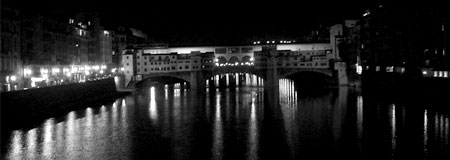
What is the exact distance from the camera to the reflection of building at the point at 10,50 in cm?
2478

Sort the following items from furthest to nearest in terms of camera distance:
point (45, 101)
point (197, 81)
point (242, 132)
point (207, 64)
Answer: point (207, 64), point (197, 81), point (45, 101), point (242, 132)

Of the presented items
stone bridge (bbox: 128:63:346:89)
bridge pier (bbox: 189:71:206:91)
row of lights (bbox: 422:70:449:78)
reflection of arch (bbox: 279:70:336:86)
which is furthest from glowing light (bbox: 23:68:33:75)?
reflection of arch (bbox: 279:70:336:86)

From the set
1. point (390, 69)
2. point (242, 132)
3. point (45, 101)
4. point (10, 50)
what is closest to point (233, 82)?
point (390, 69)

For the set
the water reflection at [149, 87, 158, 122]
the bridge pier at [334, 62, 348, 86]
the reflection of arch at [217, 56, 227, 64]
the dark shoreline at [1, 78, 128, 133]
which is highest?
the reflection of arch at [217, 56, 227, 64]

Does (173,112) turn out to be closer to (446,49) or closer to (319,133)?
(319,133)

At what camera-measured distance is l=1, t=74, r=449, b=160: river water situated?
16.7 metres

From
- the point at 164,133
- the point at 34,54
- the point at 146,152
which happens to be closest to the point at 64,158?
the point at 146,152

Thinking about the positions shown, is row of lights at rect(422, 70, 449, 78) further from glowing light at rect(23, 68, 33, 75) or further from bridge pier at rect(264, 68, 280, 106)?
glowing light at rect(23, 68, 33, 75)

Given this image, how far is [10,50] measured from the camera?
25.8m

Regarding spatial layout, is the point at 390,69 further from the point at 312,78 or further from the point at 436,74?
the point at 312,78

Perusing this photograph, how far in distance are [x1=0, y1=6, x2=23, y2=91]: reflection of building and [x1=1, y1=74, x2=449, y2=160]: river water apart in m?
3.47

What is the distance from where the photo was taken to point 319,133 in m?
20.0

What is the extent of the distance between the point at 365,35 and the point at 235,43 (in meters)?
14.6

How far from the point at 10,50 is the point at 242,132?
532 inches
